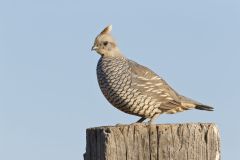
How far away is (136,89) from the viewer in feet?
27.0

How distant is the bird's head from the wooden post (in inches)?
164

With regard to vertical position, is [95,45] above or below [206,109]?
above

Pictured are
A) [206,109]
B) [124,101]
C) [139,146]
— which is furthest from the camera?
[206,109]

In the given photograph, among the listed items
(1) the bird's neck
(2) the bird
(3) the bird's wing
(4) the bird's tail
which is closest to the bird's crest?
(2) the bird

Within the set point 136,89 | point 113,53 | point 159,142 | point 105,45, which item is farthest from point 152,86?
point 159,142

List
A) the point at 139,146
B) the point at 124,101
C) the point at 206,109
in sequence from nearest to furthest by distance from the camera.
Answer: the point at 139,146 → the point at 124,101 → the point at 206,109

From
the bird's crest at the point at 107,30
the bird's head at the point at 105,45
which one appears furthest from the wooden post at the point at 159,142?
the bird's head at the point at 105,45

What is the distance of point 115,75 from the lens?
27.5 ft

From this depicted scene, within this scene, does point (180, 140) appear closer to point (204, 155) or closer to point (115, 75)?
point (204, 155)

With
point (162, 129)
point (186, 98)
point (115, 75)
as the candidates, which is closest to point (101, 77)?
point (115, 75)

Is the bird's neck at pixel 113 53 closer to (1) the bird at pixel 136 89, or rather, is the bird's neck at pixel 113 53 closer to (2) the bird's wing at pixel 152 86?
(1) the bird at pixel 136 89

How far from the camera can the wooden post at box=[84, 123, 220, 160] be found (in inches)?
186

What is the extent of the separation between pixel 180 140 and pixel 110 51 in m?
4.48

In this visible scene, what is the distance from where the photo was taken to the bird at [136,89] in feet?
26.6
